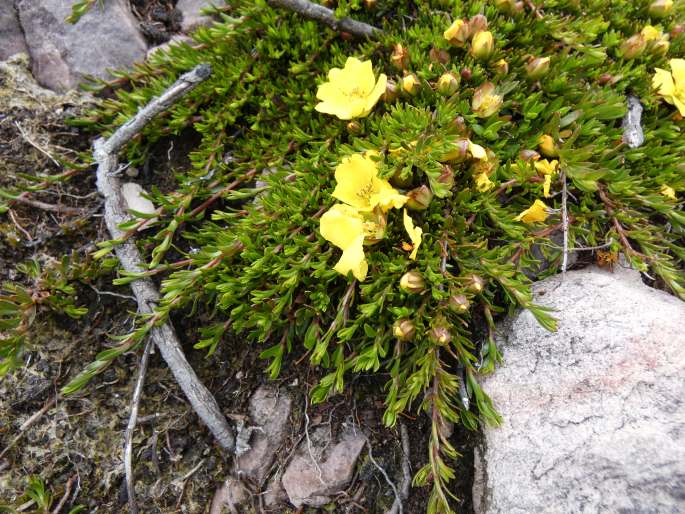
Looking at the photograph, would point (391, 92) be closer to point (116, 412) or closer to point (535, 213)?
point (535, 213)

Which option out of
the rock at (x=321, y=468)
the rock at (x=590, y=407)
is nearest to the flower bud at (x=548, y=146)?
the rock at (x=590, y=407)

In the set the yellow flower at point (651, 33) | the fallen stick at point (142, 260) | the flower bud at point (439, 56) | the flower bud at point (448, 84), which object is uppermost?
the yellow flower at point (651, 33)

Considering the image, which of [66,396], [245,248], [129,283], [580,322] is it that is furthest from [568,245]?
[66,396]

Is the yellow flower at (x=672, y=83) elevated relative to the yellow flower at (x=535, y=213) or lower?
elevated

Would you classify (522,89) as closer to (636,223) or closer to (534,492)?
(636,223)

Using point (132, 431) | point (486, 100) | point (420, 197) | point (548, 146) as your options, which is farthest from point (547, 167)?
point (132, 431)

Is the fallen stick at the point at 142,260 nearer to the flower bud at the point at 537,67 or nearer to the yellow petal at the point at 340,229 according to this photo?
the yellow petal at the point at 340,229
